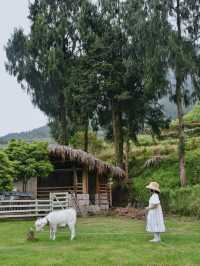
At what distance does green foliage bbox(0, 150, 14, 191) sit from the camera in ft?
65.7

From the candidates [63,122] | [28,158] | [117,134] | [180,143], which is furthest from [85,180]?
[63,122]

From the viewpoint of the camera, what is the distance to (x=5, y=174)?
20.1 metres

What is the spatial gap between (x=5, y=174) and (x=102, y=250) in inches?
416

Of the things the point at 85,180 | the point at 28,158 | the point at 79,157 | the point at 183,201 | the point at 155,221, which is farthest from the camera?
the point at 85,180

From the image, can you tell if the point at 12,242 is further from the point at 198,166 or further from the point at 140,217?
the point at 198,166

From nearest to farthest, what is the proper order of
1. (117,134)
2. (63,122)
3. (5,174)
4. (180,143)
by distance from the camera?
(5,174) → (180,143) → (117,134) → (63,122)

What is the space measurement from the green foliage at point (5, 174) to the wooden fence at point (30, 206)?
2.77ft

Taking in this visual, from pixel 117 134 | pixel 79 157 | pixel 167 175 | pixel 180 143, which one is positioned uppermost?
pixel 117 134

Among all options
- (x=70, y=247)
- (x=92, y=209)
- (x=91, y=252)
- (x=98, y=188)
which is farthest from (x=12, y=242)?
(x=98, y=188)

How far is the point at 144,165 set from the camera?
2916 centimetres

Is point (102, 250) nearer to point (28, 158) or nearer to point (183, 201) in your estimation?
point (183, 201)

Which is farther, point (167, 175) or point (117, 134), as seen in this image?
point (117, 134)

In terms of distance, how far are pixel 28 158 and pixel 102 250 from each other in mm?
13133

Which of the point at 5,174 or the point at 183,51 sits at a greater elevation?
the point at 183,51
